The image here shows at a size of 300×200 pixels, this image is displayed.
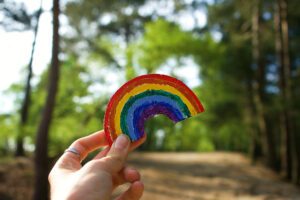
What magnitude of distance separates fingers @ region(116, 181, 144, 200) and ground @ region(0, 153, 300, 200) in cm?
824

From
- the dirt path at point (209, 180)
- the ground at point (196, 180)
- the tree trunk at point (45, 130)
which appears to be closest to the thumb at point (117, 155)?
the tree trunk at point (45, 130)

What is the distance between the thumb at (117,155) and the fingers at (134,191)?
10 centimetres

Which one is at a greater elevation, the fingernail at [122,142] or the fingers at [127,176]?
the fingernail at [122,142]

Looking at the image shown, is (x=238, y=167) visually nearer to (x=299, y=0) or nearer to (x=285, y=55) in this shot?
(x=285, y=55)

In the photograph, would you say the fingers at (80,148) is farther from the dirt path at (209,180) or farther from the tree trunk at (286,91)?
the tree trunk at (286,91)

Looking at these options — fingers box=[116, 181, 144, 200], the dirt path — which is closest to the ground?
the dirt path

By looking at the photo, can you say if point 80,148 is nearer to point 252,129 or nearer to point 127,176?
point 127,176

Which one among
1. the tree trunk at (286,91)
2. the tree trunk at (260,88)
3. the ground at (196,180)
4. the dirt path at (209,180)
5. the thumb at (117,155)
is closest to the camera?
the thumb at (117,155)

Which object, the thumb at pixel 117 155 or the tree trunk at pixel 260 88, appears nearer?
the thumb at pixel 117 155

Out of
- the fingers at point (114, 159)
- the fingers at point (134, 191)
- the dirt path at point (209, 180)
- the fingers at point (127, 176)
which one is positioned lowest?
the dirt path at point (209, 180)

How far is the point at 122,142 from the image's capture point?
1.80 m

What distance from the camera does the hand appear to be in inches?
61.7

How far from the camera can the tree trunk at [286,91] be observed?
1355 centimetres

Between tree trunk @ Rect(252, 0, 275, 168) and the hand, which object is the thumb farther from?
tree trunk @ Rect(252, 0, 275, 168)
